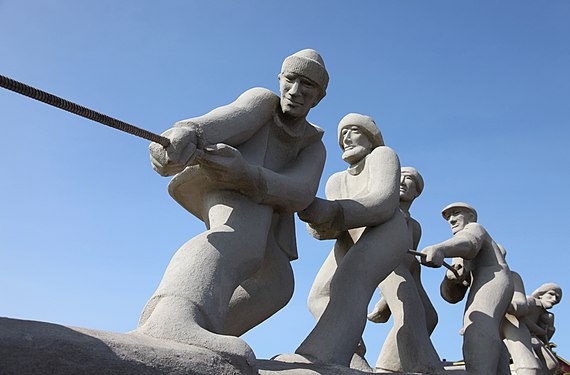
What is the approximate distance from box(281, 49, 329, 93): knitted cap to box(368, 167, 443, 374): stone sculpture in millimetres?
1237

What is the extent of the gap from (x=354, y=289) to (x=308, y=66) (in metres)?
1.33

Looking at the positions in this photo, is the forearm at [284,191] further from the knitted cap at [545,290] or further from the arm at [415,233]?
the knitted cap at [545,290]

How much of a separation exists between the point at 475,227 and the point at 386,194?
1.25 meters

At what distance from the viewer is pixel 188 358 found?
10.1ft

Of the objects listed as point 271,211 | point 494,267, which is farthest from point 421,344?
point 271,211

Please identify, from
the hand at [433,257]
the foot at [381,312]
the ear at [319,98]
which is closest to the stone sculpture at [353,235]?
the hand at [433,257]

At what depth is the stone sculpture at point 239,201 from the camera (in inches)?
139

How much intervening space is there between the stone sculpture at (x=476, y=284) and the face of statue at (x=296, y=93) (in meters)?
1.49

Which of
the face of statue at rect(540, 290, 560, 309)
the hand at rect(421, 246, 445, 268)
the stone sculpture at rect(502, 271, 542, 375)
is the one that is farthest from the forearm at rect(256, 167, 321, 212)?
the face of statue at rect(540, 290, 560, 309)

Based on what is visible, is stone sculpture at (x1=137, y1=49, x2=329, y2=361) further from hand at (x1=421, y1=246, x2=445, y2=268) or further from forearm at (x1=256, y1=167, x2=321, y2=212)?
hand at (x1=421, y1=246, x2=445, y2=268)

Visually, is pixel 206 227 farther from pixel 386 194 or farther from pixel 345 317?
pixel 386 194

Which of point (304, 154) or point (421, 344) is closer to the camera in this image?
point (304, 154)

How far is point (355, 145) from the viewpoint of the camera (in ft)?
17.6

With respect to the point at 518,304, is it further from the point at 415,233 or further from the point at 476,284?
the point at 415,233
